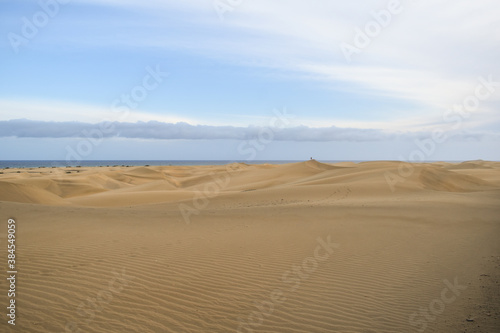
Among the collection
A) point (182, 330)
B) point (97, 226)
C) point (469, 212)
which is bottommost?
point (182, 330)

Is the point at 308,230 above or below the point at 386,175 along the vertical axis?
below

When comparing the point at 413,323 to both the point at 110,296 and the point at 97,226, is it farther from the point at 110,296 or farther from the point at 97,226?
the point at 97,226

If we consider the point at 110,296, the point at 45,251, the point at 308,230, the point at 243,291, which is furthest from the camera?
the point at 308,230

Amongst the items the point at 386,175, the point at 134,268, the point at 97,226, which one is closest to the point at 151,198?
the point at 97,226

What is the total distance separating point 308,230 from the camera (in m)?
10.8

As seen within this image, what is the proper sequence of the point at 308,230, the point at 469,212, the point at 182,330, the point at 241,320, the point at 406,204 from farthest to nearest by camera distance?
the point at 406,204 < the point at 469,212 < the point at 308,230 < the point at 241,320 < the point at 182,330

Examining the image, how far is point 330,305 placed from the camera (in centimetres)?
573

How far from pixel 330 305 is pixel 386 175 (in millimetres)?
19088

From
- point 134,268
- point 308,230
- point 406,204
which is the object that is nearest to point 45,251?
point 134,268

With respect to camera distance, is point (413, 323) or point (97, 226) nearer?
point (413, 323)

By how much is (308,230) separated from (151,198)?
49.5 ft

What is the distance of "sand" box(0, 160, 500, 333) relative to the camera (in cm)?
514

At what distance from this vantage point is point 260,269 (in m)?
7.27

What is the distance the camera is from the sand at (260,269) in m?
5.14
